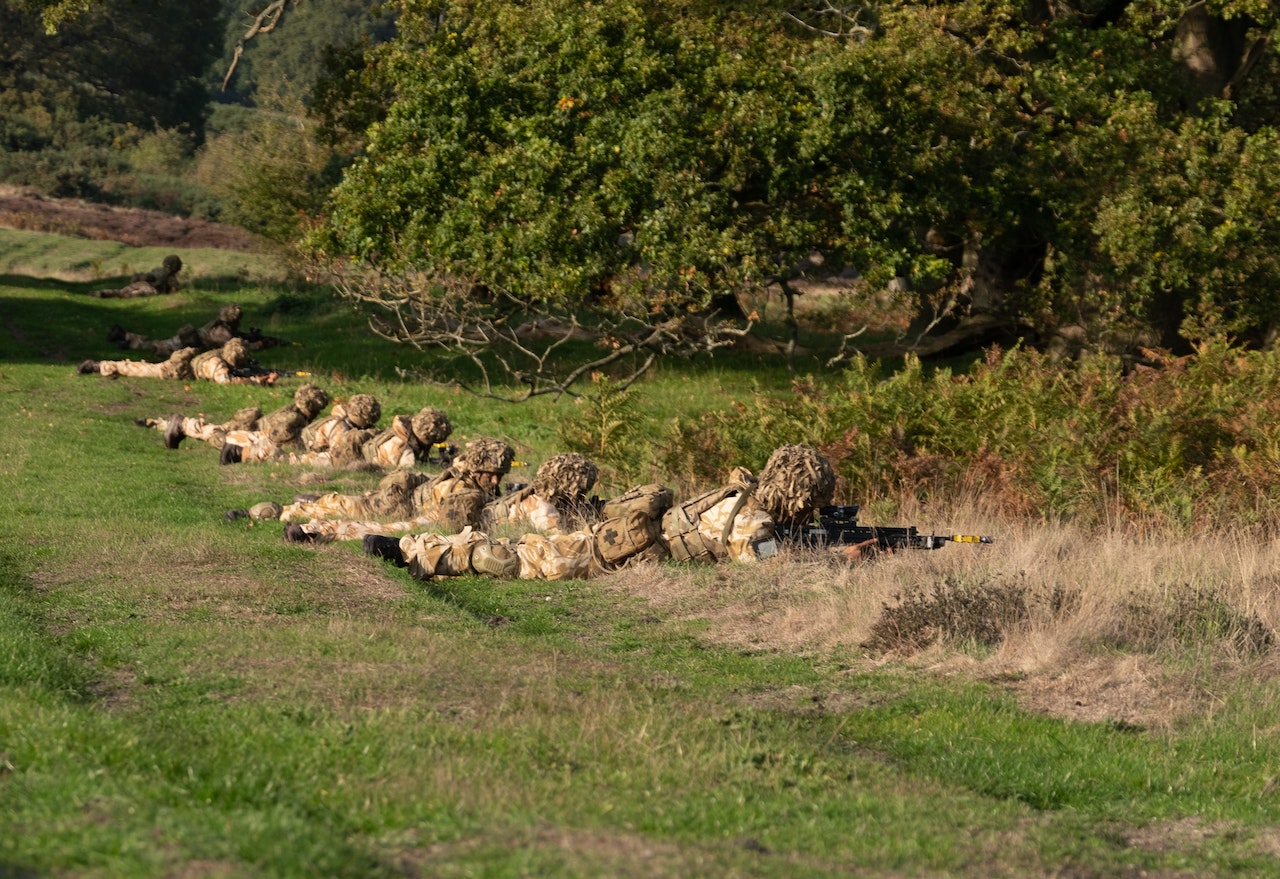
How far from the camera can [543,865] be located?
4.68 m

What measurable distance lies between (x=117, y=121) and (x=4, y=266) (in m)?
34.8

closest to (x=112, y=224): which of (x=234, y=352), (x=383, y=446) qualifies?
(x=234, y=352)

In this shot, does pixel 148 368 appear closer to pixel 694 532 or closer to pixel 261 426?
pixel 261 426

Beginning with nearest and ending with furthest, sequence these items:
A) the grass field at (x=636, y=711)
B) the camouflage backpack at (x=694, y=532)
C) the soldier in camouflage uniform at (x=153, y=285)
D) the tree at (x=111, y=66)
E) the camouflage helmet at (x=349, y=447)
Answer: the grass field at (x=636, y=711)
the camouflage backpack at (x=694, y=532)
the camouflage helmet at (x=349, y=447)
the soldier in camouflage uniform at (x=153, y=285)
the tree at (x=111, y=66)

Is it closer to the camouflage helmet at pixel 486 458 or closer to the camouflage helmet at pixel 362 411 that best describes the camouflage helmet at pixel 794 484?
the camouflage helmet at pixel 486 458

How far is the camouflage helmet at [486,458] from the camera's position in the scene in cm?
1360

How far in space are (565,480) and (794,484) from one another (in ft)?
7.50

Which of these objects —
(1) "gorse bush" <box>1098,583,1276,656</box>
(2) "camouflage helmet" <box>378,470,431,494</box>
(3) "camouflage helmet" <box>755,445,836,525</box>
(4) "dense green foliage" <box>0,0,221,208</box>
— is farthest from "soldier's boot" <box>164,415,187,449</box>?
(4) "dense green foliage" <box>0,0,221,208</box>

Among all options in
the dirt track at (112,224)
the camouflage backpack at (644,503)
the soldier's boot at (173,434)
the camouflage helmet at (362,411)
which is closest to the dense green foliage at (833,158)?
the camouflage helmet at (362,411)

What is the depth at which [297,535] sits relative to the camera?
12727mm

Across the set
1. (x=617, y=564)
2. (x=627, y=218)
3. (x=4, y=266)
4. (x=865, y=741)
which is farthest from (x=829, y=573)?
(x=4, y=266)

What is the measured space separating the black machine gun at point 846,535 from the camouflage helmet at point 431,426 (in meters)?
6.92

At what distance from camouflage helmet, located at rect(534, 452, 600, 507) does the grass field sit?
1.21m

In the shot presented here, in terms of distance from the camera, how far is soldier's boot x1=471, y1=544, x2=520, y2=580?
38.7ft
